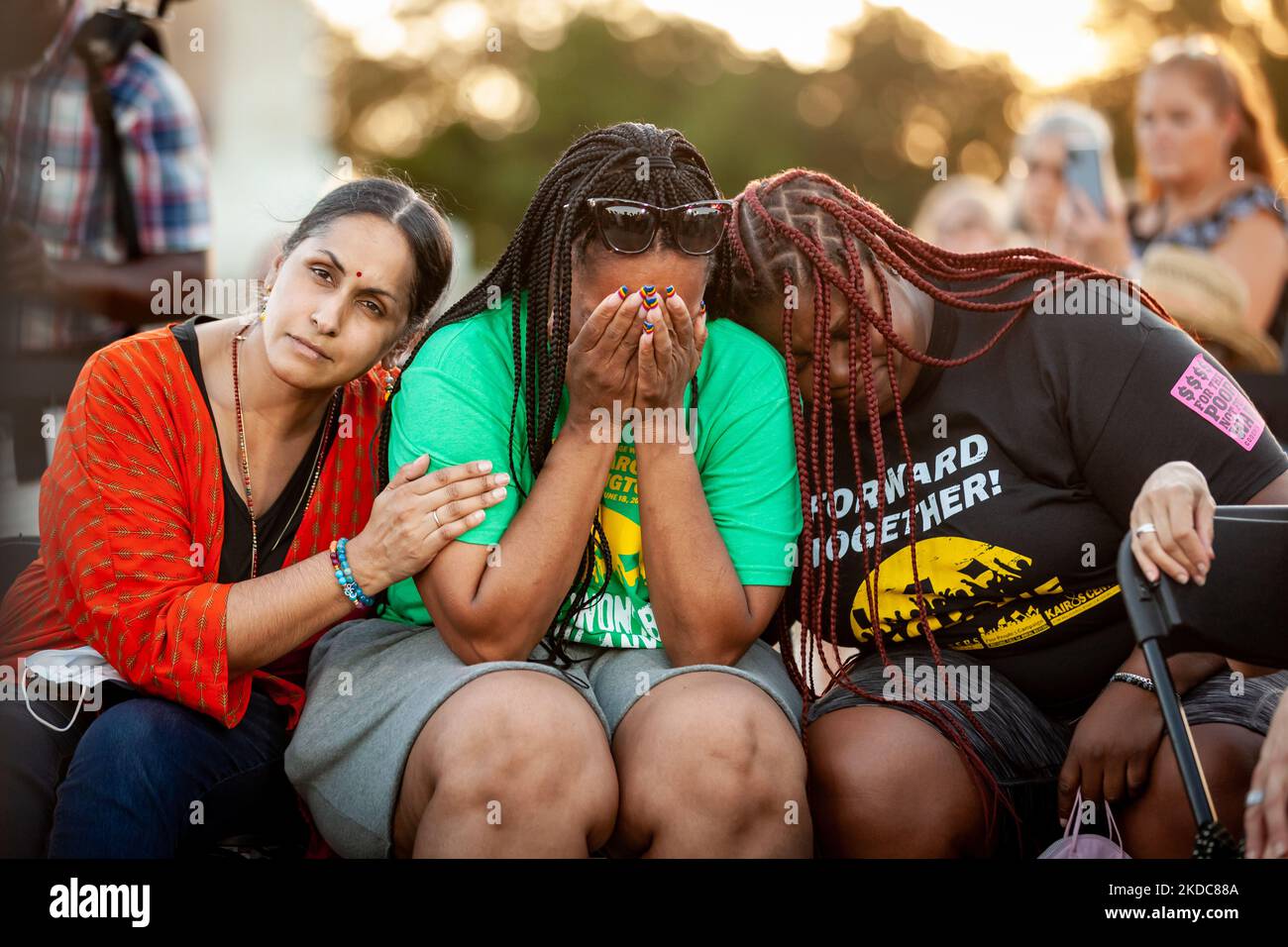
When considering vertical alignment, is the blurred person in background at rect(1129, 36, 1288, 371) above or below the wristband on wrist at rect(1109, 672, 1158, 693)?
above

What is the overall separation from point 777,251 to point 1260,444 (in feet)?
3.03

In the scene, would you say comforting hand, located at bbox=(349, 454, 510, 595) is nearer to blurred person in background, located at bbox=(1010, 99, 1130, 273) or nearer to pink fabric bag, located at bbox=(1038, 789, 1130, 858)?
pink fabric bag, located at bbox=(1038, 789, 1130, 858)

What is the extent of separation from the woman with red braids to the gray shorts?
0.23 m

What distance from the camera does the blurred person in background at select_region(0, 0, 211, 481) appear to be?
10.5 feet

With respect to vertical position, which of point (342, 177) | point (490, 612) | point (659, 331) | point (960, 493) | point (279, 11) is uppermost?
point (279, 11)

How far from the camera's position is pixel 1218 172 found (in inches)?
210

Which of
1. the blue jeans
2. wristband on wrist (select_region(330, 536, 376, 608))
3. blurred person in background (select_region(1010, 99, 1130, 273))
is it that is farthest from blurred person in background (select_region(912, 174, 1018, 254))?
the blue jeans

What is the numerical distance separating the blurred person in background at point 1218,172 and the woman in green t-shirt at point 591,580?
3080mm

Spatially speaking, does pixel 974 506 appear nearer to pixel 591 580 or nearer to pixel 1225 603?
pixel 1225 603
